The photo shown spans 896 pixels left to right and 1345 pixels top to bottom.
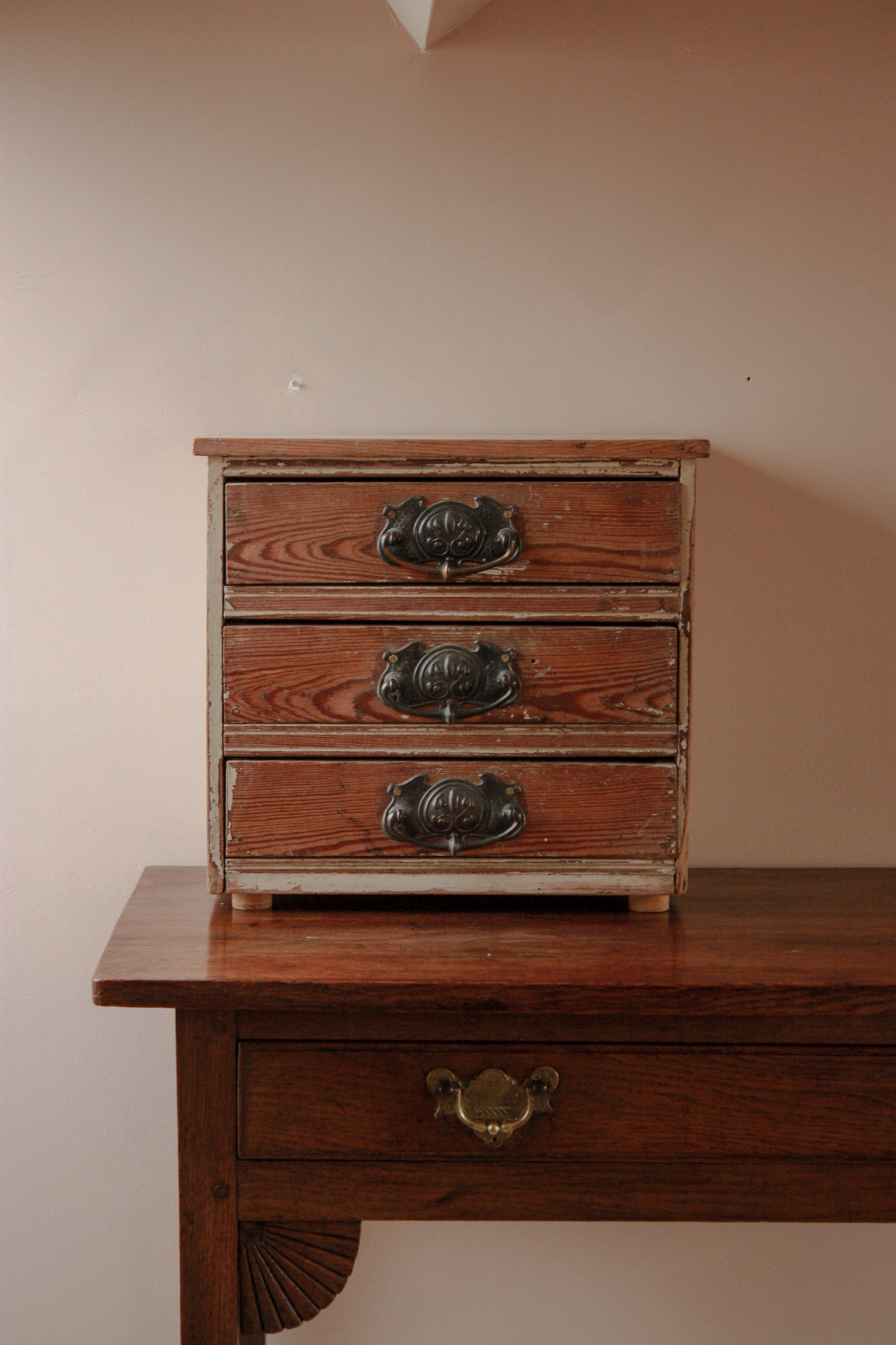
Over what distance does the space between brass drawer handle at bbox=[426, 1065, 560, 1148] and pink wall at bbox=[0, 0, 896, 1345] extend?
529 millimetres

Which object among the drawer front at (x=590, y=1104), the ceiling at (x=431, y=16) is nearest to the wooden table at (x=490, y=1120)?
the drawer front at (x=590, y=1104)

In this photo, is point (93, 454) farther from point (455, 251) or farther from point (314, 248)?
point (455, 251)

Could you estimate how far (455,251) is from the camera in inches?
49.9

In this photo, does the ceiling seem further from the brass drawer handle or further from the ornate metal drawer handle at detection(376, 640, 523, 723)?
the brass drawer handle

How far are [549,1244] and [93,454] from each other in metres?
1.15

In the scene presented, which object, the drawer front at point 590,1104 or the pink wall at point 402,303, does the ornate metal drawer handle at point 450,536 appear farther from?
the drawer front at point 590,1104

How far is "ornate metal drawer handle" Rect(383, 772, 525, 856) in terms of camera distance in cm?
102

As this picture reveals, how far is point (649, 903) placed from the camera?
1.07m

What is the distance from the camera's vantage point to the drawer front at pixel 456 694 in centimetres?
102

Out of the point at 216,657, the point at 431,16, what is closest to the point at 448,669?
the point at 216,657

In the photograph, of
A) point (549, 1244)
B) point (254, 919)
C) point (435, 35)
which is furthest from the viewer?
point (549, 1244)

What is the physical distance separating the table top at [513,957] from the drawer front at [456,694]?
0.65ft

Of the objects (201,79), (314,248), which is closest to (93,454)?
(314,248)

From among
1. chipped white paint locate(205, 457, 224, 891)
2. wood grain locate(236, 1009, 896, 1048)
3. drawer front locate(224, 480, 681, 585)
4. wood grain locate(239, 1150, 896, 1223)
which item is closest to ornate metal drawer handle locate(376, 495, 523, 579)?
drawer front locate(224, 480, 681, 585)
